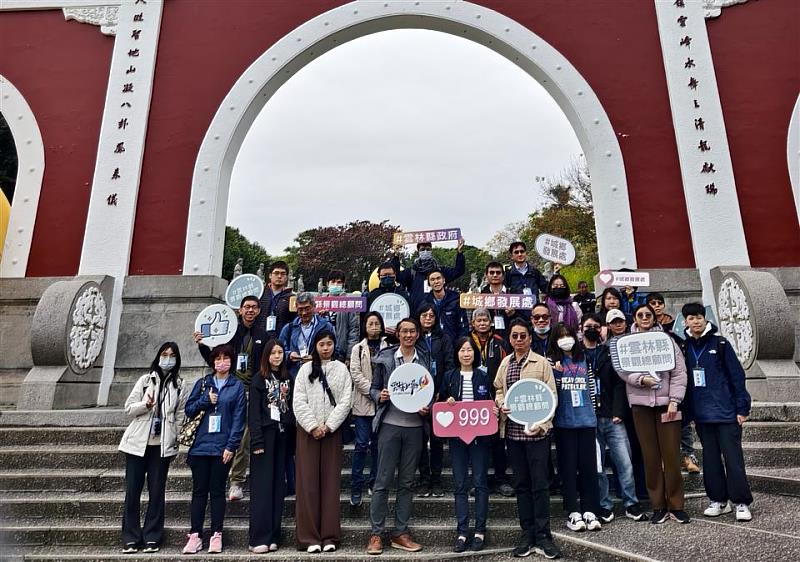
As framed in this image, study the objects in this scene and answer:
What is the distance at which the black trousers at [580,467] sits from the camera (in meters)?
3.65

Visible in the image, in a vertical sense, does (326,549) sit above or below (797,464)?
below

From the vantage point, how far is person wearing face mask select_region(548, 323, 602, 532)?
12.0ft

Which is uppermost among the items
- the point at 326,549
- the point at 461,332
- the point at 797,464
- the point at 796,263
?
the point at 796,263

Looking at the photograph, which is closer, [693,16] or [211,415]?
[211,415]

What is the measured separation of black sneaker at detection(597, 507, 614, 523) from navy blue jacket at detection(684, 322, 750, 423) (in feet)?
3.03

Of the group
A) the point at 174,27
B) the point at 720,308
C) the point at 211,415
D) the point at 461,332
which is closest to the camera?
the point at 211,415

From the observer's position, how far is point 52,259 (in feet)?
23.3

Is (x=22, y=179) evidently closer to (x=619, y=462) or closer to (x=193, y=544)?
(x=193, y=544)

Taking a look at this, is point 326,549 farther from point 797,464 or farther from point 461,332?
point 797,464

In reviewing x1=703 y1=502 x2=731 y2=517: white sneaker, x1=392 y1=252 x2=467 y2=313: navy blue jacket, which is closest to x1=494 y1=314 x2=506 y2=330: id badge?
x1=392 y1=252 x2=467 y2=313: navy blue jacket

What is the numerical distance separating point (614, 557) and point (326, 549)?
72.5 inches

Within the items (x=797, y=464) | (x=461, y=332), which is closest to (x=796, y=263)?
(x=797, y=464)

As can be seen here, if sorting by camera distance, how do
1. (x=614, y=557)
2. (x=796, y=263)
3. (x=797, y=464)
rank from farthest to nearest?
(x=796, y=263)
(x=797, y=464)
(x=614, y=557)

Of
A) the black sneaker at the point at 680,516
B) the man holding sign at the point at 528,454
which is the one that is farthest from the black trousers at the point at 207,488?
the black sneaker at the point at 680,516
